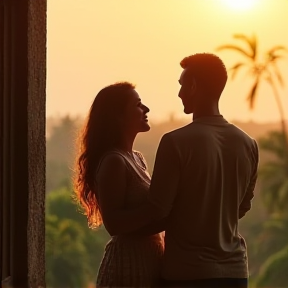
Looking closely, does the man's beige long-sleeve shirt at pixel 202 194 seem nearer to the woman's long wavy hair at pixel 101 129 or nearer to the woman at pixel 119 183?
the woman at pixel 119 183

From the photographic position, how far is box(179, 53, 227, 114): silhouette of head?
7.12 feet

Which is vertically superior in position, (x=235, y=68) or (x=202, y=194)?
(x=235, y=68)

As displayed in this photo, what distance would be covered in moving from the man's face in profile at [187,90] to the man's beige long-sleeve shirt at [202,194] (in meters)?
0.06

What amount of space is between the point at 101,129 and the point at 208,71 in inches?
15.7

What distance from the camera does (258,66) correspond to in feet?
57.4

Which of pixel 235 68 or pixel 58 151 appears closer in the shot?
pixel 58 151

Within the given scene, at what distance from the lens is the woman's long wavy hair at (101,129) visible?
2342mm

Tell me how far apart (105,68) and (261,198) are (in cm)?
579

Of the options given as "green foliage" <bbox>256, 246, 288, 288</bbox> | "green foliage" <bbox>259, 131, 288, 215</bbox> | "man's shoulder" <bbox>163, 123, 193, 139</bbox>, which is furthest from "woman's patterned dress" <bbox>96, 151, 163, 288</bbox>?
"green foliage" <bbox>256, 246, 288, 288</bbox>

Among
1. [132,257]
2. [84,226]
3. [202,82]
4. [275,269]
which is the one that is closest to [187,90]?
[202,82]

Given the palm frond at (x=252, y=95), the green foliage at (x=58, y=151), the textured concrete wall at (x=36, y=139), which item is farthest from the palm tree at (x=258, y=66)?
the textured concrete wall at (x=36, y=139)

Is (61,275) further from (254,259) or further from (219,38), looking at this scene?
(219,38)
